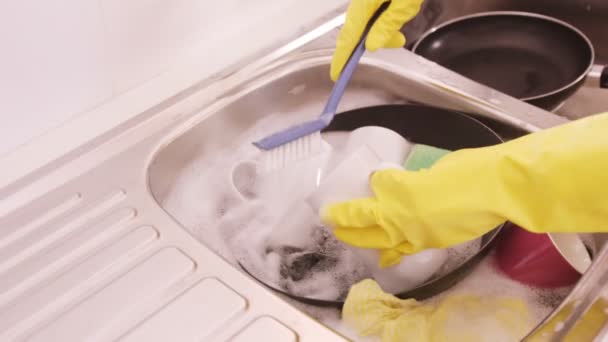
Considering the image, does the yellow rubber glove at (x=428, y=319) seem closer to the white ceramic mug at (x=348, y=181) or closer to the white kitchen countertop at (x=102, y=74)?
the white ceramic mug at (x=348, y=181)

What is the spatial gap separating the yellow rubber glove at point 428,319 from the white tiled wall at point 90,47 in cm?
48

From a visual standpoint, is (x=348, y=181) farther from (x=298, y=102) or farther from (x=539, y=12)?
(x=539, y=12)

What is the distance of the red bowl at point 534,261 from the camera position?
26.7 inches

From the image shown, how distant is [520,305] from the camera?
68 cm

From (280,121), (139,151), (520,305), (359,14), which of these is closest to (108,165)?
(139,151)

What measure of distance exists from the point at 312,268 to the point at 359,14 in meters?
0.37

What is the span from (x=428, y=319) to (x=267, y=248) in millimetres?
240

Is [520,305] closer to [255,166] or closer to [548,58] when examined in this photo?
[255,166]

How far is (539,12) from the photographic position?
4.17 feet

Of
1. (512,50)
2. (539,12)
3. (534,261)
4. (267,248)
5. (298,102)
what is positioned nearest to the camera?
(534,261)

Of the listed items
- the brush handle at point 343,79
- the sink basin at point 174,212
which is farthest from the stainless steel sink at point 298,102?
the brush handle at point 343,79

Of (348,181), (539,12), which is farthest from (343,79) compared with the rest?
(539,12)

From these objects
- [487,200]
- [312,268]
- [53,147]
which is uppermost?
[487,200]

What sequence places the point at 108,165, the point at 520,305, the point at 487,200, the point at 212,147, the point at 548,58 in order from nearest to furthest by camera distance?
the point at 487,200 → the point at 520,305 → the point at 108,165 → the point at 212,147 → the point at 548,58
